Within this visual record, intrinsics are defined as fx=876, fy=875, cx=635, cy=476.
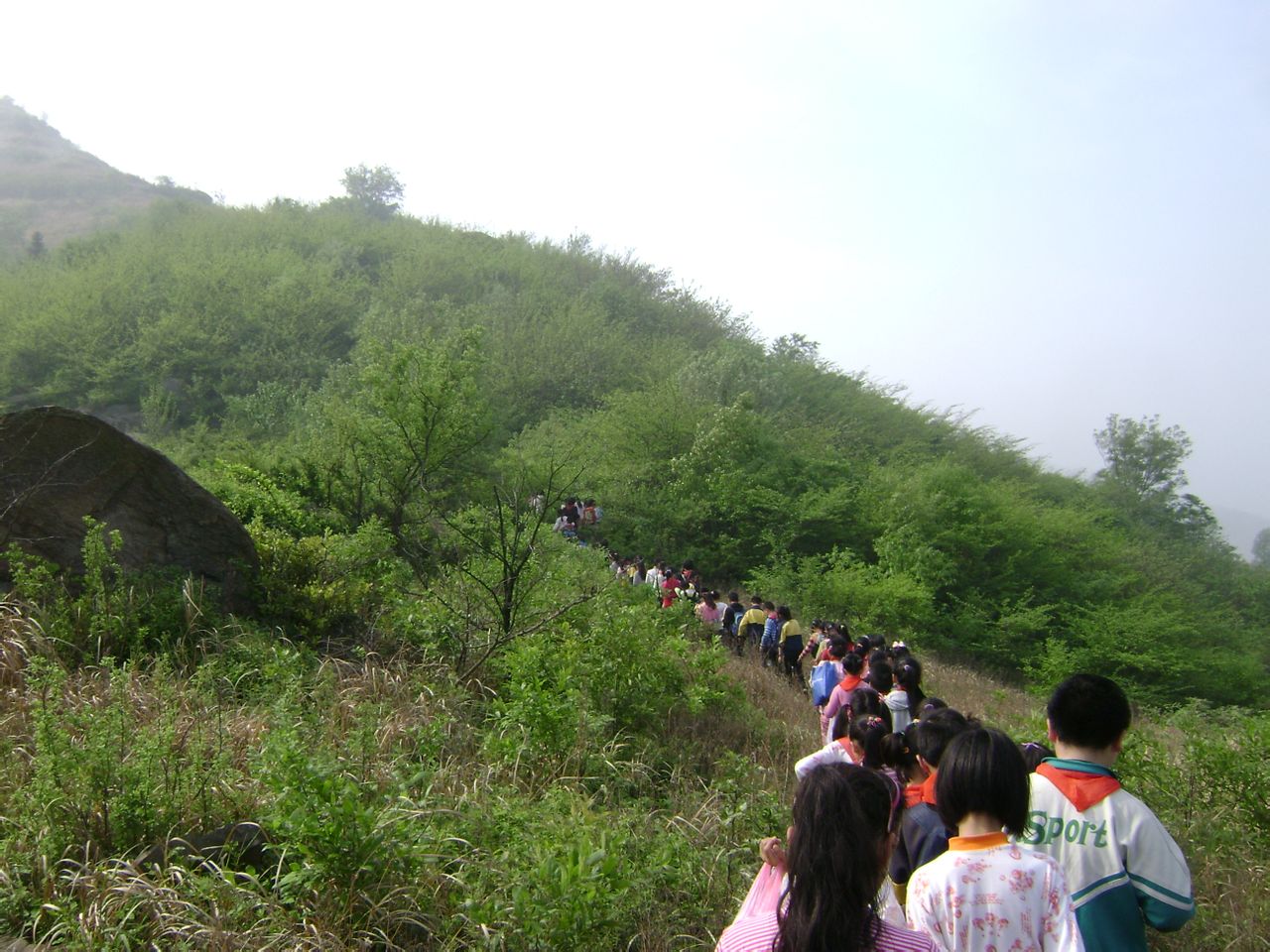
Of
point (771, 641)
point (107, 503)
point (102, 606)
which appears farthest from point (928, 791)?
point (771, 641)

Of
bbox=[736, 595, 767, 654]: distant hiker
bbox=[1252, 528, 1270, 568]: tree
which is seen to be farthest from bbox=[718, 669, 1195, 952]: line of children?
bbox=[1252, 528, 1270, 568]: tree

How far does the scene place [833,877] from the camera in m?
1.99

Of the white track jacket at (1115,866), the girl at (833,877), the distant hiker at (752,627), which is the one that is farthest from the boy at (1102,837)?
the distant hiker at (752,627)

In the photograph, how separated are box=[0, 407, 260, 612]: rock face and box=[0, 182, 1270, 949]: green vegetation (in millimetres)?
313

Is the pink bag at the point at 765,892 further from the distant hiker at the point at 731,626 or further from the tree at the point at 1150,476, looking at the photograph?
the tree at the point at 1150,476

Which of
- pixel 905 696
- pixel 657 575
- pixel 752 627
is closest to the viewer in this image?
pixel 905 696

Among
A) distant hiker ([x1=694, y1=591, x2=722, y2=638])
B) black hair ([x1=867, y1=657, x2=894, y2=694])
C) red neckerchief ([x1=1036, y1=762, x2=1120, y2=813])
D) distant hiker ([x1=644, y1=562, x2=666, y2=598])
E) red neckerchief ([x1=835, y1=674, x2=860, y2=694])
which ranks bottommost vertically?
distant hiker ([x1=644, y1=562, x2=666, y2=598])

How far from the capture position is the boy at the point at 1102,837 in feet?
8.54

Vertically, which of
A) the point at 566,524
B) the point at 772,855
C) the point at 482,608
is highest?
the point at 772,855

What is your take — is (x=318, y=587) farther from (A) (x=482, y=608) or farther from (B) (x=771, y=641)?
(B) (x=771, y=641)

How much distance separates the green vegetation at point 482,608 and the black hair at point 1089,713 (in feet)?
5.55

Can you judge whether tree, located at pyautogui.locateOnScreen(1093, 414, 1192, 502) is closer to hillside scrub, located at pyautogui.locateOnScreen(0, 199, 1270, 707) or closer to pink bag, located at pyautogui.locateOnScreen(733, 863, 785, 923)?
hillside scrub, located at pyautogui.locateOnScreen(0, 199, 1270, 707)

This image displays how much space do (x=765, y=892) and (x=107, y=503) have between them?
751 cm

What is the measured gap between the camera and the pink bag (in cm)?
224
